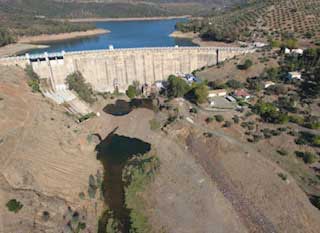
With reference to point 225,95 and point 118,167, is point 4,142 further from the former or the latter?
point 225,95

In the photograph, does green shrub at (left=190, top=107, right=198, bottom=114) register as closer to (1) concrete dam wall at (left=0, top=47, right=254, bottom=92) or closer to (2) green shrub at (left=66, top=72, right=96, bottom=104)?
(1) concrete dam wall at (left=0, top=47, right=254, bottom=92)

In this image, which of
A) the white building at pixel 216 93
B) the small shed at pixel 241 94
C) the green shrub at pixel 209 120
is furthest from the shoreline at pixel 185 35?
the green shrub at pixel 209 120

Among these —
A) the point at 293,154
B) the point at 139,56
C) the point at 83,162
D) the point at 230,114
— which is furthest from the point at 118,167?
the point at 139,56

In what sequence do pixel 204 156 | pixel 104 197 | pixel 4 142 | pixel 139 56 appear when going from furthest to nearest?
1. pixel 139 56
2. pixel 204 156
3. pixel 4 142
4. pixel 104 197

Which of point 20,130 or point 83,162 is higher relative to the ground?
point 20,130

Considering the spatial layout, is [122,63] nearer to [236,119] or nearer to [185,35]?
[236,119]

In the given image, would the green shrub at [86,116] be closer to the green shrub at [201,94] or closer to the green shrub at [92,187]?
the green shrub at [92,187]
